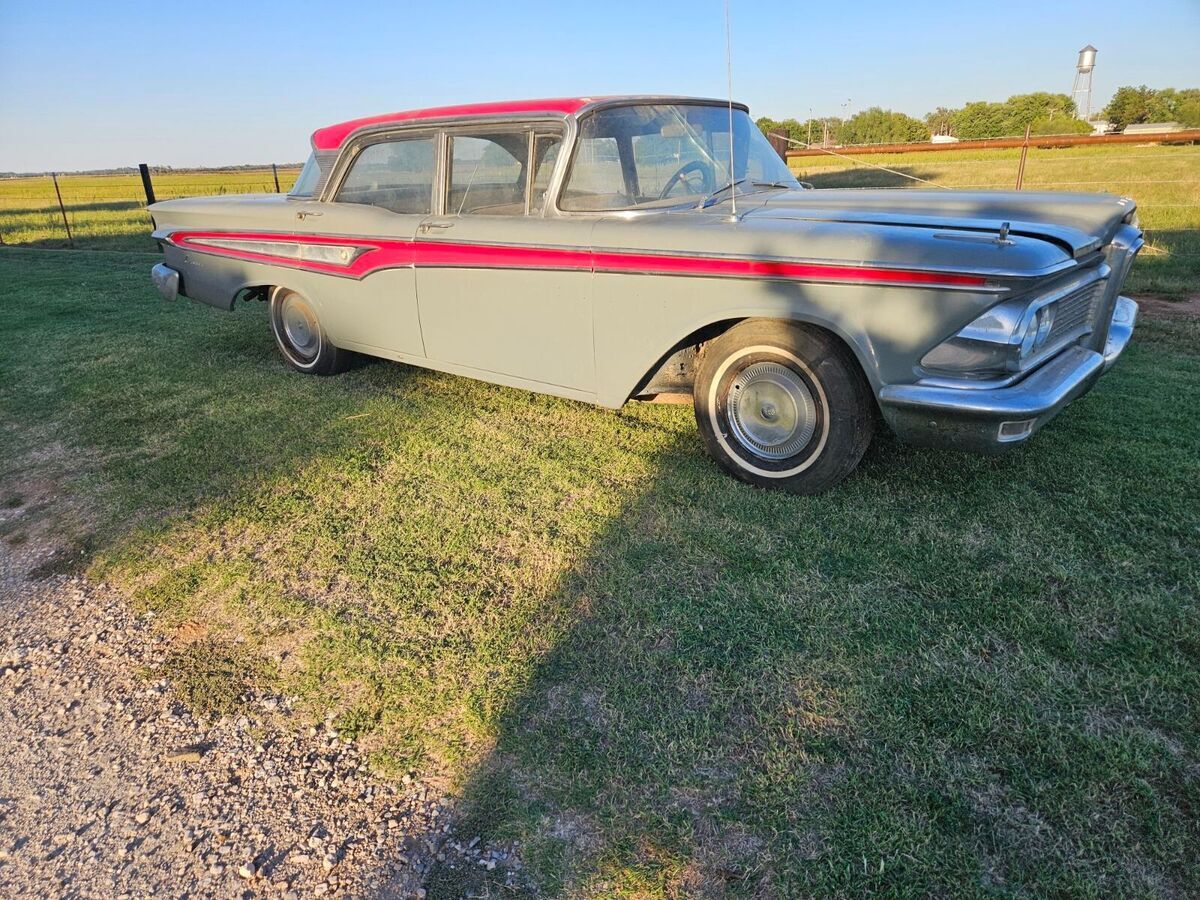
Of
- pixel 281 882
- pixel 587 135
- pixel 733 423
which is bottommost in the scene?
pixel 281 882

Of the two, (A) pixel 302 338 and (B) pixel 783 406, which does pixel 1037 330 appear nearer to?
(B) pixel 783 406

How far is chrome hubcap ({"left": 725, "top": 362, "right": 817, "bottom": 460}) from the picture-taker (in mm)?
3395

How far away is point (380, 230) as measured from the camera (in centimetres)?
450

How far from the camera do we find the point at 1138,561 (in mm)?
2871

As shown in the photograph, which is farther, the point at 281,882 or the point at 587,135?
the point at 587,135

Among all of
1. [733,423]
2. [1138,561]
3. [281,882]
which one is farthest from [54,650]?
[1138,561]

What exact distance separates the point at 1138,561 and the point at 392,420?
383cm

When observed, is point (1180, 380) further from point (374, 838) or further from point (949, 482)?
point (374, 838)

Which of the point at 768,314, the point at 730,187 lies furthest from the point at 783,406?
the point at 730,187

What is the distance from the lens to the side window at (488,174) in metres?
4.03

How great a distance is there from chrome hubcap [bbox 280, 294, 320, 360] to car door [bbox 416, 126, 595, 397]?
137 centimetres

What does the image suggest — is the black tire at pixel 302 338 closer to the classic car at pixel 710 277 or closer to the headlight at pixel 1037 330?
the classic car at pixel 710 277

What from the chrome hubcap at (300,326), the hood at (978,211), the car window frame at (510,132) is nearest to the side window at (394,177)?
the car window frame at (510,132)

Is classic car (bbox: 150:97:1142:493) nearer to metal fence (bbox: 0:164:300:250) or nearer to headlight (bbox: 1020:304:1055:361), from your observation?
headlight (bbox: 1020:304:1055:361)
